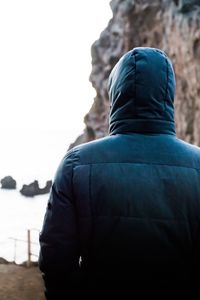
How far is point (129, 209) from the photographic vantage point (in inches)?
56.3

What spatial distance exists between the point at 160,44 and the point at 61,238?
16.5 metres

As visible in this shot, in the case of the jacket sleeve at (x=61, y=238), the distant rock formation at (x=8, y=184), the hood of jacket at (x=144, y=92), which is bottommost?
the distant rock formation at (x=8, y=184)

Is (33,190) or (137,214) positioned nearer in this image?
(137,214)

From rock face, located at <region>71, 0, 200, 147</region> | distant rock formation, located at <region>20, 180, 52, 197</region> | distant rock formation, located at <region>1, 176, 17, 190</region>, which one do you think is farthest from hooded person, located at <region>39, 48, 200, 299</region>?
distant rock formation, located at <region>1, 176, 17, 190</region>

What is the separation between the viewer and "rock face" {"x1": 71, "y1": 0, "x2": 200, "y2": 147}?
44.1 ft

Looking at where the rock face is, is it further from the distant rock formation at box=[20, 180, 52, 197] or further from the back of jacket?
the distant rock formation at box=[20, 180, 52, 197]

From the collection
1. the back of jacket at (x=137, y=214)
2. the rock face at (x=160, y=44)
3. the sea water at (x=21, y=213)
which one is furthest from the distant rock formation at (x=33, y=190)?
the back of jacket at (x=137, y=214)

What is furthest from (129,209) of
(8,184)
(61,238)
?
(8,184)

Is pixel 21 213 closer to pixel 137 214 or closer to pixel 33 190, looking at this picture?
pixel 33 190

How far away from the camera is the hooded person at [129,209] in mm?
1433

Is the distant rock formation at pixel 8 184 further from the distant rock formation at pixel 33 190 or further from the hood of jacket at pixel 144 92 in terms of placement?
the hood of jacket at pixel 144 92

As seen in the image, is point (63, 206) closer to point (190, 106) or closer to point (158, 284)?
point (158, 284)

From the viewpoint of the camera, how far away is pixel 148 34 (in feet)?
58.0

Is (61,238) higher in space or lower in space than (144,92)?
lower
